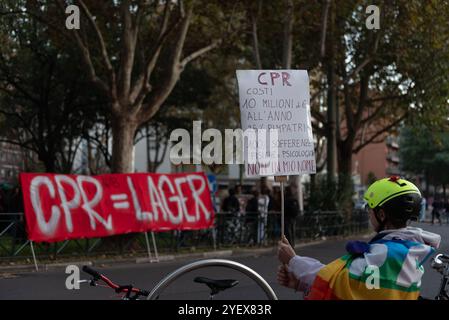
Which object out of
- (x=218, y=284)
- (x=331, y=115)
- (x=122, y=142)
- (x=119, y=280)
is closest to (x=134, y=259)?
(x=122, y=142)

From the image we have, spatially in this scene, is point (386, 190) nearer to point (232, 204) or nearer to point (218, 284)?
point (218, 284)

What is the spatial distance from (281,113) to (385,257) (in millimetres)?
1967

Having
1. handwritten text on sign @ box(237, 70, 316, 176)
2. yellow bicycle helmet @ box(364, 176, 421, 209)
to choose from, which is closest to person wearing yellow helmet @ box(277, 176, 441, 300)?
yellow bicycle helmet @ box(364, 176, 421, 209)

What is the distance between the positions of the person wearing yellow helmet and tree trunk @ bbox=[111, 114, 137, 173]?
47.2 feet

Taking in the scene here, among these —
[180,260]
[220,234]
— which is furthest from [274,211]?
[180,260]

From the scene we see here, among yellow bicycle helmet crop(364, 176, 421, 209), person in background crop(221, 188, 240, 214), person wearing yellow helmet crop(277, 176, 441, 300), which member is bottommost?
person in background crop(221, 188, 240, 214)

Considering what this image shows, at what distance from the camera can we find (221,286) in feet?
10.1

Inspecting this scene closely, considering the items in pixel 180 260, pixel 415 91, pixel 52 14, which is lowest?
pixel 180 260

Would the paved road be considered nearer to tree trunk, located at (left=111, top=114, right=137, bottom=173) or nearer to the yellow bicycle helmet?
tree trunk, located at (left=111, top=114, right=137, bottom=173)

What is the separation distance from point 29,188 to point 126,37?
5131mm

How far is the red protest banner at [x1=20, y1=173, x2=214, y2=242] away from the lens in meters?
14.2

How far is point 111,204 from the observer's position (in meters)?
15.4

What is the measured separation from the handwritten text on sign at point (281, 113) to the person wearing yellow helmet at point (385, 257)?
1.65 m
